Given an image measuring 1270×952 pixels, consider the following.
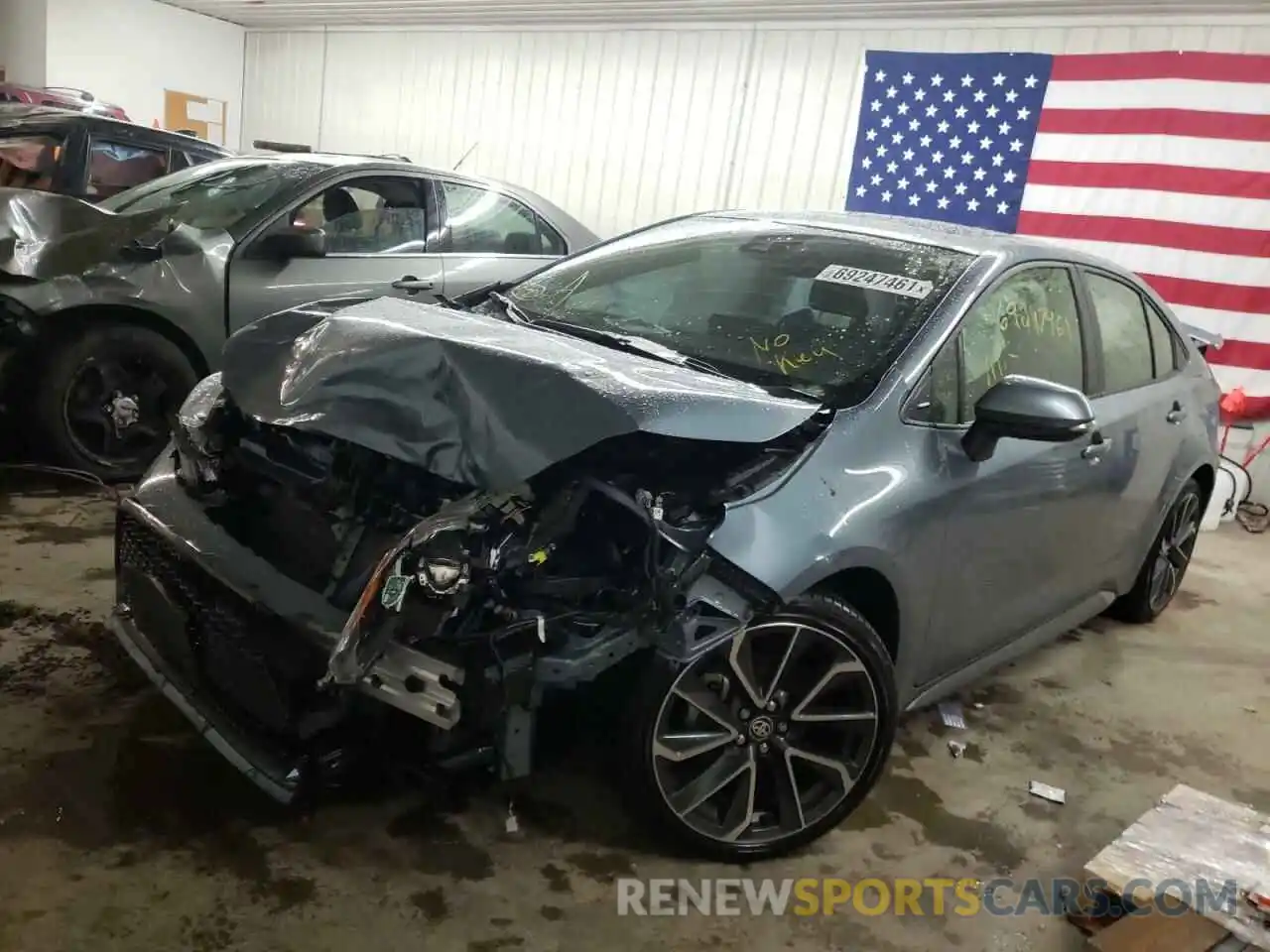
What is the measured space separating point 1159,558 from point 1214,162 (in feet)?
11.1

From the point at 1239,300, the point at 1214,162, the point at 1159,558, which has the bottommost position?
the point at 1159,558

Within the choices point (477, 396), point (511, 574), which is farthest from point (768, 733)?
point (477, 396)

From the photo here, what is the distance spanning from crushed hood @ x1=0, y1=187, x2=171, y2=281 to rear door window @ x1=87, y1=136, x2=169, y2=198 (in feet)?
5.06

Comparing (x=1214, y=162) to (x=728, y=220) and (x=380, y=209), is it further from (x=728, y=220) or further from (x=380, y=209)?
(x=380, y=209)

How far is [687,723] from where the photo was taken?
2.24 m

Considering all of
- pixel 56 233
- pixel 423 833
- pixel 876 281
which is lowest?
pixel 423 833

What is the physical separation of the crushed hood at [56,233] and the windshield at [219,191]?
0.82 feet

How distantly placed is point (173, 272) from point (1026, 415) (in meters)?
3.41

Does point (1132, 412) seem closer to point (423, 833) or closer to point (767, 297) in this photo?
point (767, 297)

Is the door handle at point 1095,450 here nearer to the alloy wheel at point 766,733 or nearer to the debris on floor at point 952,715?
the debris on floor at point 952,715

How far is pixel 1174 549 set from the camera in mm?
4145

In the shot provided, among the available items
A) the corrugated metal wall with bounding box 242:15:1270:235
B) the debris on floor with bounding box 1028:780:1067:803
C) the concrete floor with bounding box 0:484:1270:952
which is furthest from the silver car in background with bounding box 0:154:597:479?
the corrugated metal wall with bounding box 242:15:1270:235

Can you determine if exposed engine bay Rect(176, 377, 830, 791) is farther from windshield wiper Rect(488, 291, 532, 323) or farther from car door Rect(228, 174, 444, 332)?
car door Rect(228, 174, 444, 332)

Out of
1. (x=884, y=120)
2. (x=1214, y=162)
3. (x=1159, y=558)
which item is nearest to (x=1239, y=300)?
(x=1214, y=162)
